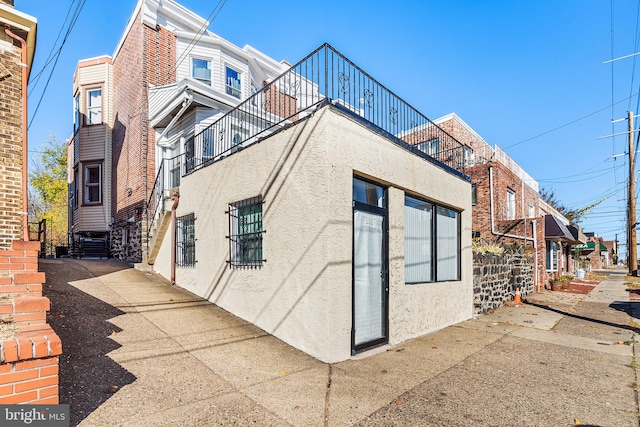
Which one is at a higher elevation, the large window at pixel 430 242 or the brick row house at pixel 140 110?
the brick row house at pixel 140 110

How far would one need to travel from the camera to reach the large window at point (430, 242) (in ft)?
22.0

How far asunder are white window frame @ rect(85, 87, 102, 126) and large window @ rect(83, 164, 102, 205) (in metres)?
2.04

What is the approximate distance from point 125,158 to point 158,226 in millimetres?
5915

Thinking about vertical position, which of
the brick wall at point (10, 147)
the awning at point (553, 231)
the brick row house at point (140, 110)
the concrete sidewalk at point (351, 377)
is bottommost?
the concrete sidewalk at point (351, 377)

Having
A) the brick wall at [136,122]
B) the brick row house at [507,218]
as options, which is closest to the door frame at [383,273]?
the brick row house at [507,218]

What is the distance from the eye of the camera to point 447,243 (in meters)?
8.02

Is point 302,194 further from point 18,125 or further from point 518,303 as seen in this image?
point 518,303

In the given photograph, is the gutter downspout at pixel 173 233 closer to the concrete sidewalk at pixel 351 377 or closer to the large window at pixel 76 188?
the concrete sidewalk at pixel 351 377

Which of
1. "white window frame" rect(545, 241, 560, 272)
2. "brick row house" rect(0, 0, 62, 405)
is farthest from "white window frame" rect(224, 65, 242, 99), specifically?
"white window frame" rect(545, 241, 560, 272)

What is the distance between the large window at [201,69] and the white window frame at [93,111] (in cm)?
535

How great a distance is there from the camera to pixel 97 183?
1550 cm

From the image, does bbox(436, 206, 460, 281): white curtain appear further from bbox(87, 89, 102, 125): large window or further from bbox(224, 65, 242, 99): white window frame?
bbox(87, 89, 102, 125): large window

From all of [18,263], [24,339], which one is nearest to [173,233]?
[18,263]

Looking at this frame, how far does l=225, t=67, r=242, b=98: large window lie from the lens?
46.7ft
